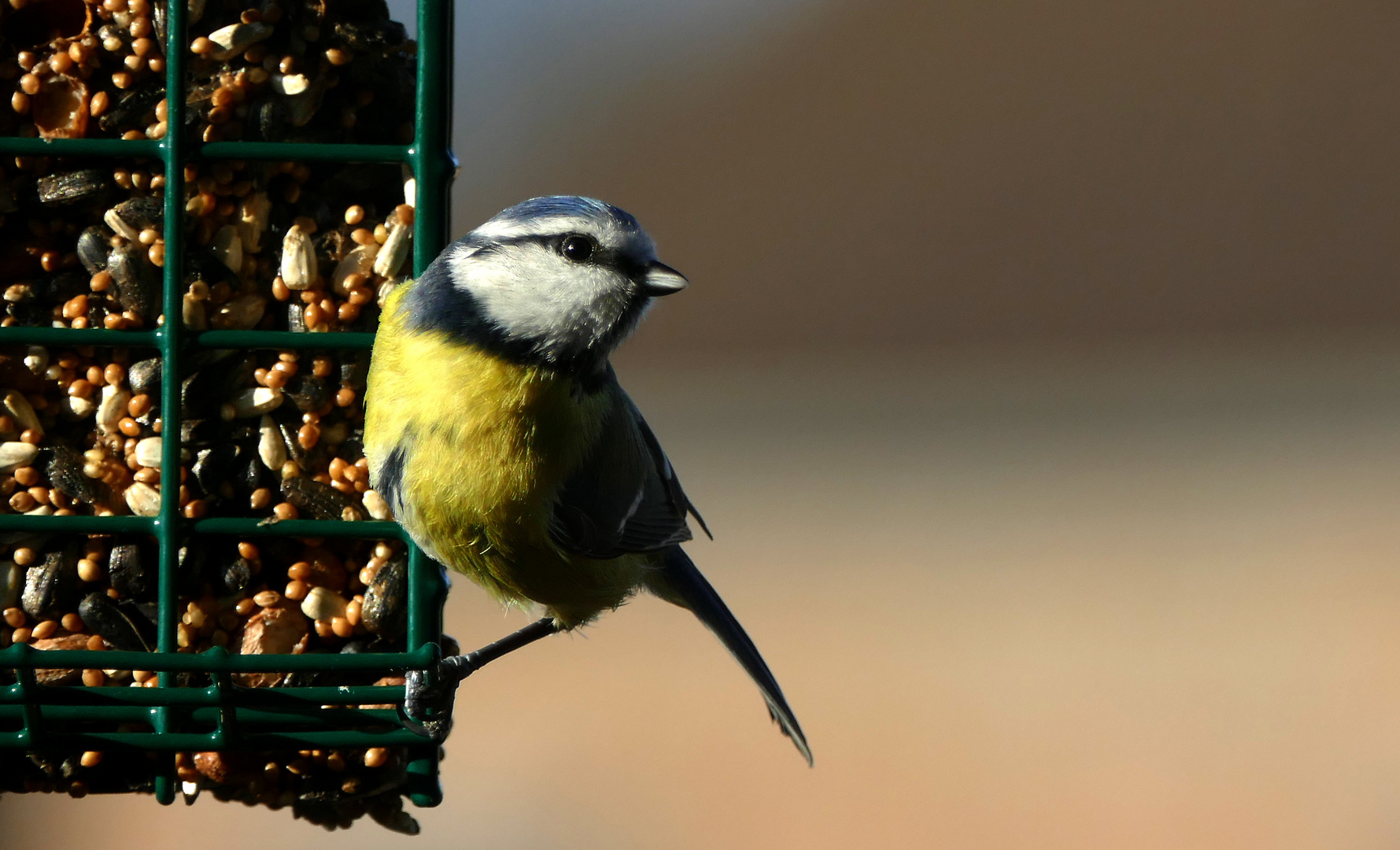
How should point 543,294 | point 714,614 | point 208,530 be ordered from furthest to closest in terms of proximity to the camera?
point 714,614, point 208,530, point 543,294

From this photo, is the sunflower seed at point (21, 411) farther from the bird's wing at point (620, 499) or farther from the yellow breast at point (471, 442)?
the bird's wing at point (620, 499)

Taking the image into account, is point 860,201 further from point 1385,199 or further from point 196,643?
point 196,643

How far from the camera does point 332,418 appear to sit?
2.14 metres

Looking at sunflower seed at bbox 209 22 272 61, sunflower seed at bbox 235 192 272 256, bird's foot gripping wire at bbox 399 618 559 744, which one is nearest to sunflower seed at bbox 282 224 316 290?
sunflower seed at bbox 235 192 272 256

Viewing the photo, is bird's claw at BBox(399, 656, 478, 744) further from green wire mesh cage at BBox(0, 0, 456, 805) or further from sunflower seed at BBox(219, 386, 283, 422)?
sunflower seed at BBox(219, 386, 283, 422)

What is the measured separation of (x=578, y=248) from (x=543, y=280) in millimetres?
68

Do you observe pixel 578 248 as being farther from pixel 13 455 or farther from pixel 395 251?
pixel 13 455

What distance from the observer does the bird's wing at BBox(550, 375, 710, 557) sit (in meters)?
2.03

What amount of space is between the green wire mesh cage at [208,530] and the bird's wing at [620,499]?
9.4 inches

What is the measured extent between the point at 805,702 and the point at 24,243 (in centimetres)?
475

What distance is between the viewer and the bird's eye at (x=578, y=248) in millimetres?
1897

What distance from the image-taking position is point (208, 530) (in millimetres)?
2033

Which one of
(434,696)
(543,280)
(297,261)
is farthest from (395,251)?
(434,696)

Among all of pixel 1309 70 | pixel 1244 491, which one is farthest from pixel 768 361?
pixel 1309 70
